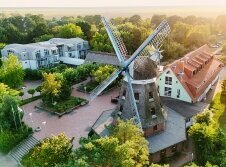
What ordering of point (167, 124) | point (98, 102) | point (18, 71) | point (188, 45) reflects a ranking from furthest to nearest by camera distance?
point (188, 45)
point (18, 71)
point (98, 102)
point (167, 124)

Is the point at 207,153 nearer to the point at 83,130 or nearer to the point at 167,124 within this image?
the point at 167,124

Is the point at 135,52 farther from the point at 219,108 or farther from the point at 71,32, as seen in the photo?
the point at 71,32

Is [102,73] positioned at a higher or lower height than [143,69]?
lower

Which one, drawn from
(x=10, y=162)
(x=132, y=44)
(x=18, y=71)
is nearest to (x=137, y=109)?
(x=10, y=162)

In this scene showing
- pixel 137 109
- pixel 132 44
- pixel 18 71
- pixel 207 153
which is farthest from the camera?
pixel 132 44

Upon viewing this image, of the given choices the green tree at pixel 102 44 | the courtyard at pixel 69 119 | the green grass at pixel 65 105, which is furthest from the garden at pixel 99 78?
the green tree at pixel 102 44

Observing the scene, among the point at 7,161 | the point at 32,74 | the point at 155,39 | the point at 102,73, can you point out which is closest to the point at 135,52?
the point at 155,39

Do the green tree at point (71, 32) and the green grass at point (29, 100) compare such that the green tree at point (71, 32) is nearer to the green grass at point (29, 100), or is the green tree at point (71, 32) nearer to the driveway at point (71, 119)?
the green grass at point (29, 100)
